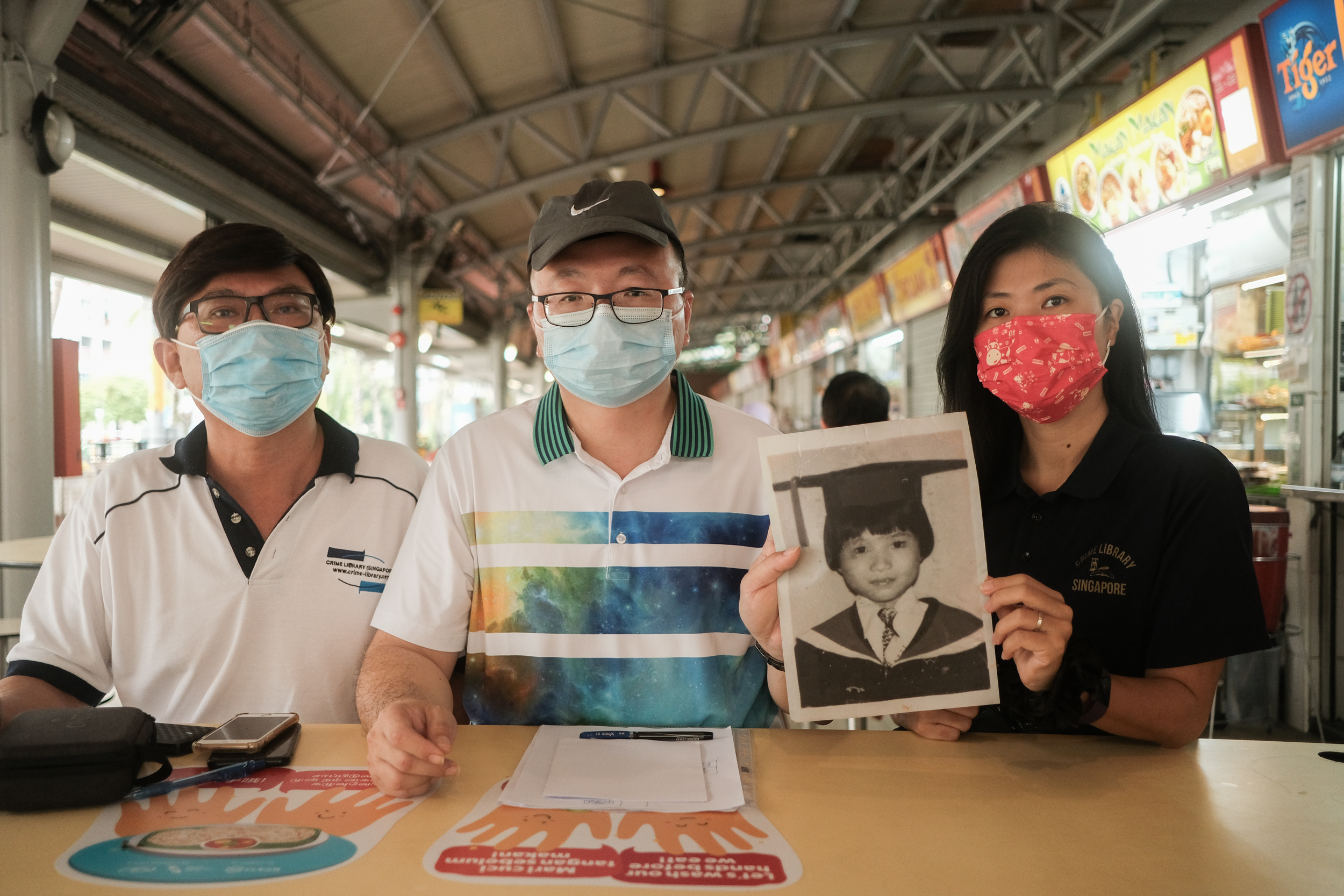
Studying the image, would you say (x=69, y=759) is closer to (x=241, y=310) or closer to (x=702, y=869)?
(x=702, y=869)

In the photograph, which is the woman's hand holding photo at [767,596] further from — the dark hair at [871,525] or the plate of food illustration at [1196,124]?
the plate of food illustration at [1196,124]

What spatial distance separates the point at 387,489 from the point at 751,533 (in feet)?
3.04

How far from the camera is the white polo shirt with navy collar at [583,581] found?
1666 millimetres

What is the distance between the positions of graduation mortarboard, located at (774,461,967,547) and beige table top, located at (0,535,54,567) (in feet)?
9.53

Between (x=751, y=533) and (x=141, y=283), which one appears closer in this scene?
(x=751, y=533)

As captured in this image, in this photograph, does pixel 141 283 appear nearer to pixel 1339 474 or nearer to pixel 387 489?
pixel 387 489

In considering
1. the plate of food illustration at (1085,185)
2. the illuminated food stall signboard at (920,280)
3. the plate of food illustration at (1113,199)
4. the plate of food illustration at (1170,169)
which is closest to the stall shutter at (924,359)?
the illuminated food stall signboard at (920,280)

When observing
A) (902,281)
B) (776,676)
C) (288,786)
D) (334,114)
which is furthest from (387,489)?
(902,281)

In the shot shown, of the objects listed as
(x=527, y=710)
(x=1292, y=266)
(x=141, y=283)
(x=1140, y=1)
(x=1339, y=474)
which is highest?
(x=1140, y=1)

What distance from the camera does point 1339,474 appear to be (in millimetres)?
4117

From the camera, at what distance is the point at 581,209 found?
169cm

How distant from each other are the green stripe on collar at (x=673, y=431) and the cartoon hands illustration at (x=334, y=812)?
758 millimetres

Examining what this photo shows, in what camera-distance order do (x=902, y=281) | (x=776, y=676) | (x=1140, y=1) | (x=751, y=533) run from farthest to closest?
1. (x=902, y=281)
2. (x=1140, y=1)
3. (x=751, y=533)
4. (x=776, y=676)

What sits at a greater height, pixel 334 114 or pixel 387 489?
pixel 334 114
